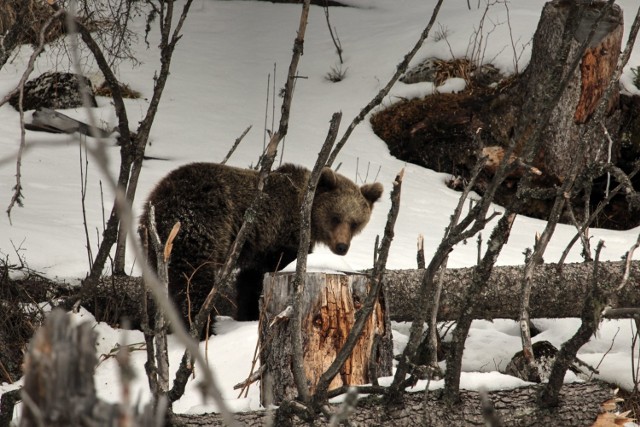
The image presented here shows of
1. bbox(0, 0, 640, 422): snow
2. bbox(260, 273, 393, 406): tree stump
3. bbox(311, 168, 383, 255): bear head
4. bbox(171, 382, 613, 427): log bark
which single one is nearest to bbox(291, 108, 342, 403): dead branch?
bbox(171, 382, 613, 427): log bark

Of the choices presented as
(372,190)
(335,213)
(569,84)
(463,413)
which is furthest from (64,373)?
(569,84)

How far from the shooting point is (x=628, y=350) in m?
4.77

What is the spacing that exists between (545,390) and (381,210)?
6.84 metres

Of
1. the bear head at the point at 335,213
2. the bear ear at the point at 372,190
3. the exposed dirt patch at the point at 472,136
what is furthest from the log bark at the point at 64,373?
the exposed dirt patch at the point at 472,136

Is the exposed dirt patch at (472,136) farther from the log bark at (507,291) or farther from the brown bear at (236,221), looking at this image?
the log bark at (507,291)

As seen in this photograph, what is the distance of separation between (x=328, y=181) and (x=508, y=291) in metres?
2.01

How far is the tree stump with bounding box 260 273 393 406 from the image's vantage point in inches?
140

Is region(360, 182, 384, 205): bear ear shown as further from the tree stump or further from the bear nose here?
the tree stump

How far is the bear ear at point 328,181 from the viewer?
6338 millimetres

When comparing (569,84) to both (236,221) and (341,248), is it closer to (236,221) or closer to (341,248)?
(341,248)

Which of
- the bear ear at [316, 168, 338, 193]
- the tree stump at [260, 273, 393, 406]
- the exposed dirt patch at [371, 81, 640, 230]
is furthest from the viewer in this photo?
the exposed dirt patch at [371, 81, 640, 230]

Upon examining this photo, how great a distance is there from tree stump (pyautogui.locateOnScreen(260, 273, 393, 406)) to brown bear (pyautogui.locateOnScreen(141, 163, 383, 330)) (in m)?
1.41

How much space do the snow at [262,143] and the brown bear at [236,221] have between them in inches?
15.4

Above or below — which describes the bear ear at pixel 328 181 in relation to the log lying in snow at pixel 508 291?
above
